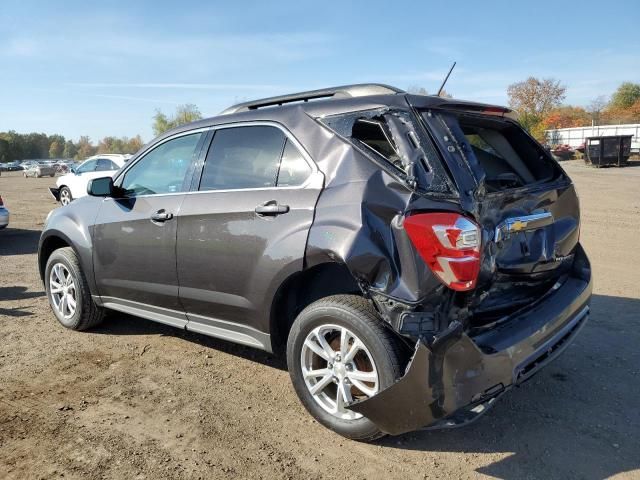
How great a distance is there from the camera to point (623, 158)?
1291 inches

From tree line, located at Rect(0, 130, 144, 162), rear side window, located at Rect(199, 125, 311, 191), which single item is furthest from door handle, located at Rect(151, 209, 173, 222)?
tree line, located at Rect(0, 130, 144, 162)

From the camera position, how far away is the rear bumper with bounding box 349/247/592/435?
2445mm

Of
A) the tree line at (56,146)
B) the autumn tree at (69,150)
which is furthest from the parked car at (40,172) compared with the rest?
the autumn tree at (69,150)

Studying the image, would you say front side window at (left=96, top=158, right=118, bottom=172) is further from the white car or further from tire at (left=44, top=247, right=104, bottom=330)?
tire at (left=44, top=247, right=104, bottom=330)

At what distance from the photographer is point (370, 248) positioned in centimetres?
267

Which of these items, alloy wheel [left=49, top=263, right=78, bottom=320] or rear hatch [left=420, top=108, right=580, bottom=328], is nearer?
rear hatch [left=420, top=108, right=580, bottom=328]

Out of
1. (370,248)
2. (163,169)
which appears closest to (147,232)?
(163,169)

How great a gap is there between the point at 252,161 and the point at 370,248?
1.22 metres

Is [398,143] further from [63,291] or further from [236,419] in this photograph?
[63,291]

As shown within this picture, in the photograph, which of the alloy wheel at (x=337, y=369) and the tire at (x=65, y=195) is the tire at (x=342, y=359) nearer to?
the alloy wheel at (x=337, y=369)

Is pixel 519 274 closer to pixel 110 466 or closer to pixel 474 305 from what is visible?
pixel 474 305

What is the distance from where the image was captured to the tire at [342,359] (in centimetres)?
269

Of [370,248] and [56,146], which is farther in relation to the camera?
[56,146]

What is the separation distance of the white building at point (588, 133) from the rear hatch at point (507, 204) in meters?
46.8
